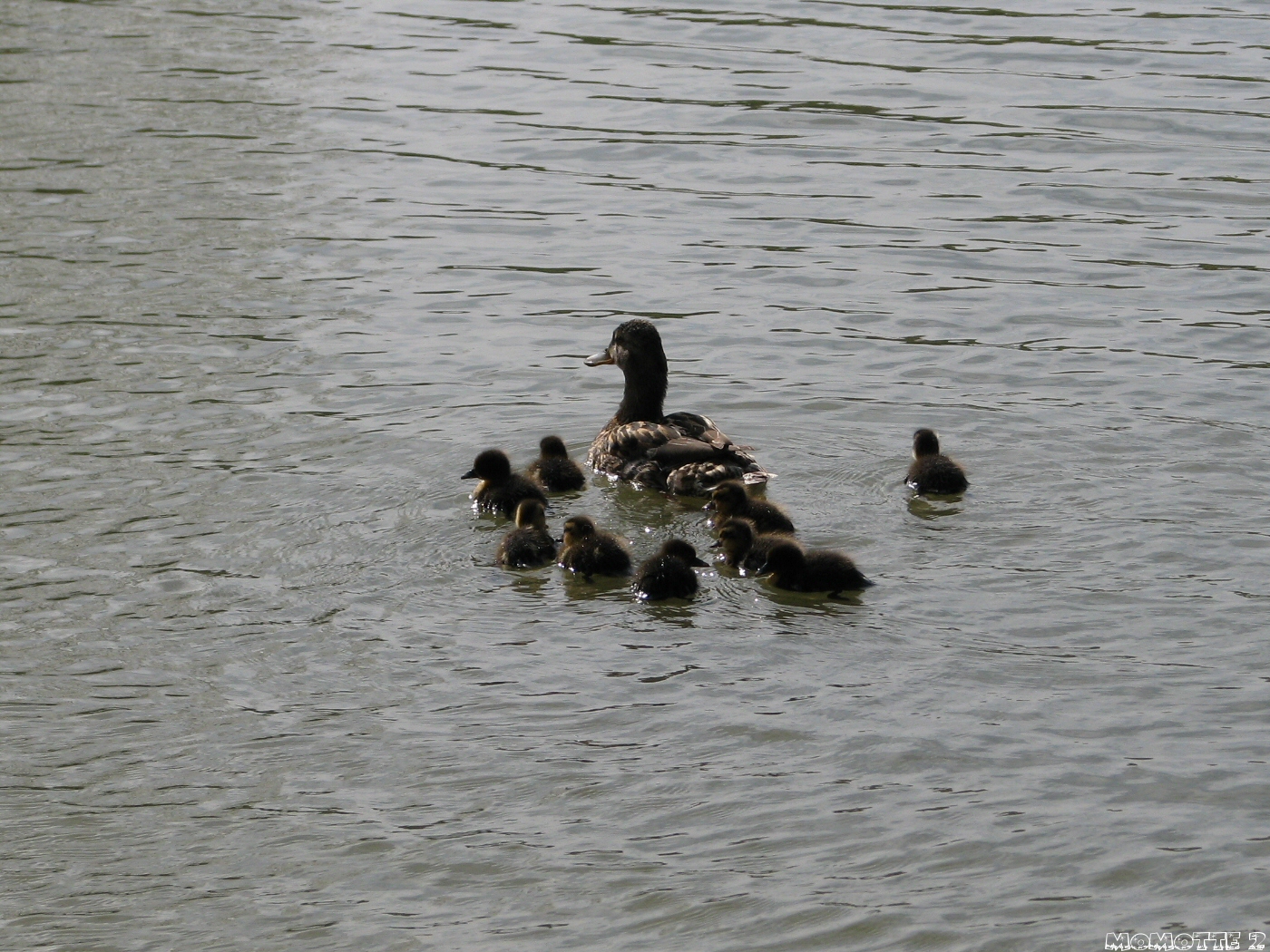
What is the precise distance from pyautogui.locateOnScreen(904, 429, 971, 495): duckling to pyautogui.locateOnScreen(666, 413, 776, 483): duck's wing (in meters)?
0.74

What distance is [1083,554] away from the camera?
7.96 m


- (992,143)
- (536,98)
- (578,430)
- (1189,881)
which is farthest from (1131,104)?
(1189,881)

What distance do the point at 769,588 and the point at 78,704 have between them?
108 inches

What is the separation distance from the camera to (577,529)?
26.8 ft

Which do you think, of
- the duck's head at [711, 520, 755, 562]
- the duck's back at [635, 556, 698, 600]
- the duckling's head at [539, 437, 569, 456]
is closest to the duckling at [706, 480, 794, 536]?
the duck's head at [711, 520, 755, 562]

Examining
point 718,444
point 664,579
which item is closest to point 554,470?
Result: point 718,444

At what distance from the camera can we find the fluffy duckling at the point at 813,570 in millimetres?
7598

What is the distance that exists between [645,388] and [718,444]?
68cm

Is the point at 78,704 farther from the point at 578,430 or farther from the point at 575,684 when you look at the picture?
the point at 578,430

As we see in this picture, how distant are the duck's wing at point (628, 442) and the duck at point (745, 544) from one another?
1.12m

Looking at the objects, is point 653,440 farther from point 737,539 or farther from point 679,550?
point 679,550

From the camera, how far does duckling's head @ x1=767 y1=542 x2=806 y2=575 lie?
768 centimetres

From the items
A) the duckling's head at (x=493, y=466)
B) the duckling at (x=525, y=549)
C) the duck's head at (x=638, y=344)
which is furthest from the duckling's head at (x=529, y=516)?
the duck's head at (x=638, y=344)

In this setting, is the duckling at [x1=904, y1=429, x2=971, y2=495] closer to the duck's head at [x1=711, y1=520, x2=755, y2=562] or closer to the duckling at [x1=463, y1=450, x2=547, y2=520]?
the duck's head at [x1=711, y1=520, x2=755, y2=562]
